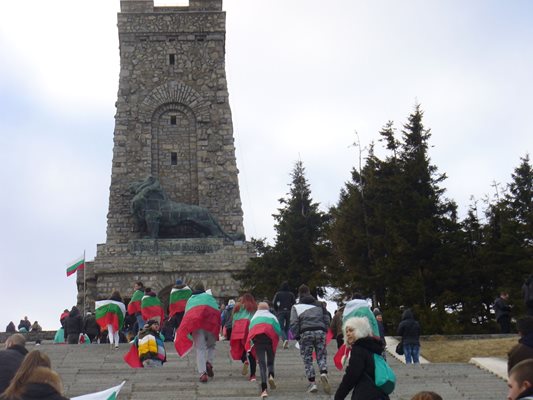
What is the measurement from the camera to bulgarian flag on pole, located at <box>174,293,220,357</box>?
563 inches

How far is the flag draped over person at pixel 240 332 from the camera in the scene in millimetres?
14273

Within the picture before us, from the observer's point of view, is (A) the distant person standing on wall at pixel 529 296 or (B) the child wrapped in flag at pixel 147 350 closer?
(A) the distant person standing on wall at pixel 529 296

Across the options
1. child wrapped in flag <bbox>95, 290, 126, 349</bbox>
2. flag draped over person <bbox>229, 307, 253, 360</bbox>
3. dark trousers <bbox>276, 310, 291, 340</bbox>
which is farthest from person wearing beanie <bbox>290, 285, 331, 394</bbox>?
child wrapped in flag <bbox>95, 290, 126, 349</bbox>

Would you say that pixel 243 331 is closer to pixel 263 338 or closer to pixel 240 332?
pixel 240 332

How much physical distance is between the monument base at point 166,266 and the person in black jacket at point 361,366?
23.7 m

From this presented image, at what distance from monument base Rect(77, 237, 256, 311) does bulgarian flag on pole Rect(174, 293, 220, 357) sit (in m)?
17.5

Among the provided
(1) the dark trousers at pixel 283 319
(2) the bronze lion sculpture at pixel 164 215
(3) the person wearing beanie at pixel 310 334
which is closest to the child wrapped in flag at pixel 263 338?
(3) the person wearing beanie at pixel 310 334

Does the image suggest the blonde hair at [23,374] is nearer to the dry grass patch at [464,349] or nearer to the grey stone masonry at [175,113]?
the dry grass patch at [464,349]

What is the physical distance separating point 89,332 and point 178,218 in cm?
967

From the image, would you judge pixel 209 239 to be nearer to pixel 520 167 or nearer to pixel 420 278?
pixel 420 278

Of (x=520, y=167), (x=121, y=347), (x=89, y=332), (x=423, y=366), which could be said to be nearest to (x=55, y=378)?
(x=423, y=366)

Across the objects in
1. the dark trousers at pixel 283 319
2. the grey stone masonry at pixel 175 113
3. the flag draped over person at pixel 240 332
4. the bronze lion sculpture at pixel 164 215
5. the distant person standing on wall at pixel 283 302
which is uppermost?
the grey stone masonry at pixel 175 113

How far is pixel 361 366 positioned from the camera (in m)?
8.47

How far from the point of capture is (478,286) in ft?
87.8
